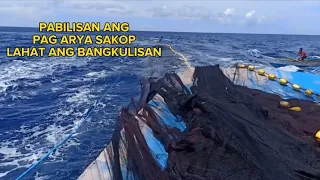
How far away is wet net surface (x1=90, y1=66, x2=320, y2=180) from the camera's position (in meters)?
3.31

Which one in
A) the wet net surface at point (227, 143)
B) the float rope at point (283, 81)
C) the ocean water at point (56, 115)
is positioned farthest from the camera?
→ the float rope at point (283, 81)

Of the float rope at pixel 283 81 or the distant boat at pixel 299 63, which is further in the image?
the distant boat at pixel 299 63

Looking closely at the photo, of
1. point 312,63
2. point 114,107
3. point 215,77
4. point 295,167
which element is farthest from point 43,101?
point 312,63

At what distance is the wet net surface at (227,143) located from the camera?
3.31 meters

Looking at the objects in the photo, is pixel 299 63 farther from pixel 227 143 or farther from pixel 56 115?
pixel 227 143

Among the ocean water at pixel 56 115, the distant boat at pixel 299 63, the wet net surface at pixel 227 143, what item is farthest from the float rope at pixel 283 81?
the distant boat at pixel 299 63

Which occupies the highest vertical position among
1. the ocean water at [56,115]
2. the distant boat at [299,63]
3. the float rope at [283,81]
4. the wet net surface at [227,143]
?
the distant boat at [299,63]

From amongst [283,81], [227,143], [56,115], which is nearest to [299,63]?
[283,81]

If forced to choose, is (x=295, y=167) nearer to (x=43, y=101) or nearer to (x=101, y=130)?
(x=101, y=130)

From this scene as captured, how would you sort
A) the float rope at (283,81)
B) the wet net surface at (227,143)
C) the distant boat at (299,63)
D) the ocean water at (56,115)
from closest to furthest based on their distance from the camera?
the wet net surface at (227,143)
the ocean water at (56,115)
the float rope at (283,81)
the distant boat at (299,63)

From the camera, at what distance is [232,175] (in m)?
3.23

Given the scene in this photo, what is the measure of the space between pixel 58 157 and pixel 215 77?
4042 mm

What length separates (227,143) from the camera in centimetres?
372

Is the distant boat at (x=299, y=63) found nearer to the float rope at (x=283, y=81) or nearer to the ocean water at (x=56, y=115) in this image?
the ocean water at (x=56, y=115)
